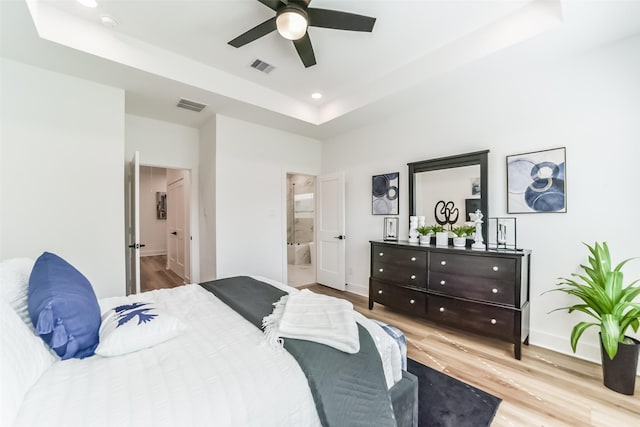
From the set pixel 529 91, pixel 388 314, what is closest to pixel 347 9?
pixel 529 91

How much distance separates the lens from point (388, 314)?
A: 3.36 m

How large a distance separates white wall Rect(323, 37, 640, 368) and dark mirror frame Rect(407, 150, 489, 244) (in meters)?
0.09

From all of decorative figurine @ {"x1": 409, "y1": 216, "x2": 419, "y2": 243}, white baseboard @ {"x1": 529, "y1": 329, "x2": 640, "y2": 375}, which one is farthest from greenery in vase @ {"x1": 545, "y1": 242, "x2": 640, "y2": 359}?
decorative figurine @ {"x1": 409, "y1": 216, "x2": 419, "y2": 243}

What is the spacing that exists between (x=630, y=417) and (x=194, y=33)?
4451mm

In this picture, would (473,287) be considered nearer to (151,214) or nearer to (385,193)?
(385,193)

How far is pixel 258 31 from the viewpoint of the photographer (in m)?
2.14

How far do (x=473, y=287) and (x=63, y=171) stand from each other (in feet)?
14.1

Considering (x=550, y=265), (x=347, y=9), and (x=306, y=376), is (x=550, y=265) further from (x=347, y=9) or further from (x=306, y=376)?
(x=347, y=9)

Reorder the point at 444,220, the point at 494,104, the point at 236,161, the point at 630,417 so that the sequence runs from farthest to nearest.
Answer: the point at 236,161, the point at 444,220, the point at 494,104, the point at 630,417

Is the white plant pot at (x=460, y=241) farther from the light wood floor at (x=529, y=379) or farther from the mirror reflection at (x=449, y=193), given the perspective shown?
the light wood floor at (x=529, y=379)

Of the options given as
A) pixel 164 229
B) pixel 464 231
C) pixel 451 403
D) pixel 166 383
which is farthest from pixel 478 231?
pixel 164 229

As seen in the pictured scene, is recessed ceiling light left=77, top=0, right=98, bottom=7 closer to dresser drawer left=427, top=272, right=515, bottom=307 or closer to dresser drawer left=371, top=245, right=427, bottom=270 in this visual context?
dresser drawer left=371, top=245, right=427, bottom=270

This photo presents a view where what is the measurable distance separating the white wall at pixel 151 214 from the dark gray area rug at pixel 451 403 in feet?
27.5

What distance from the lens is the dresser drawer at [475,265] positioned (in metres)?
2.45
